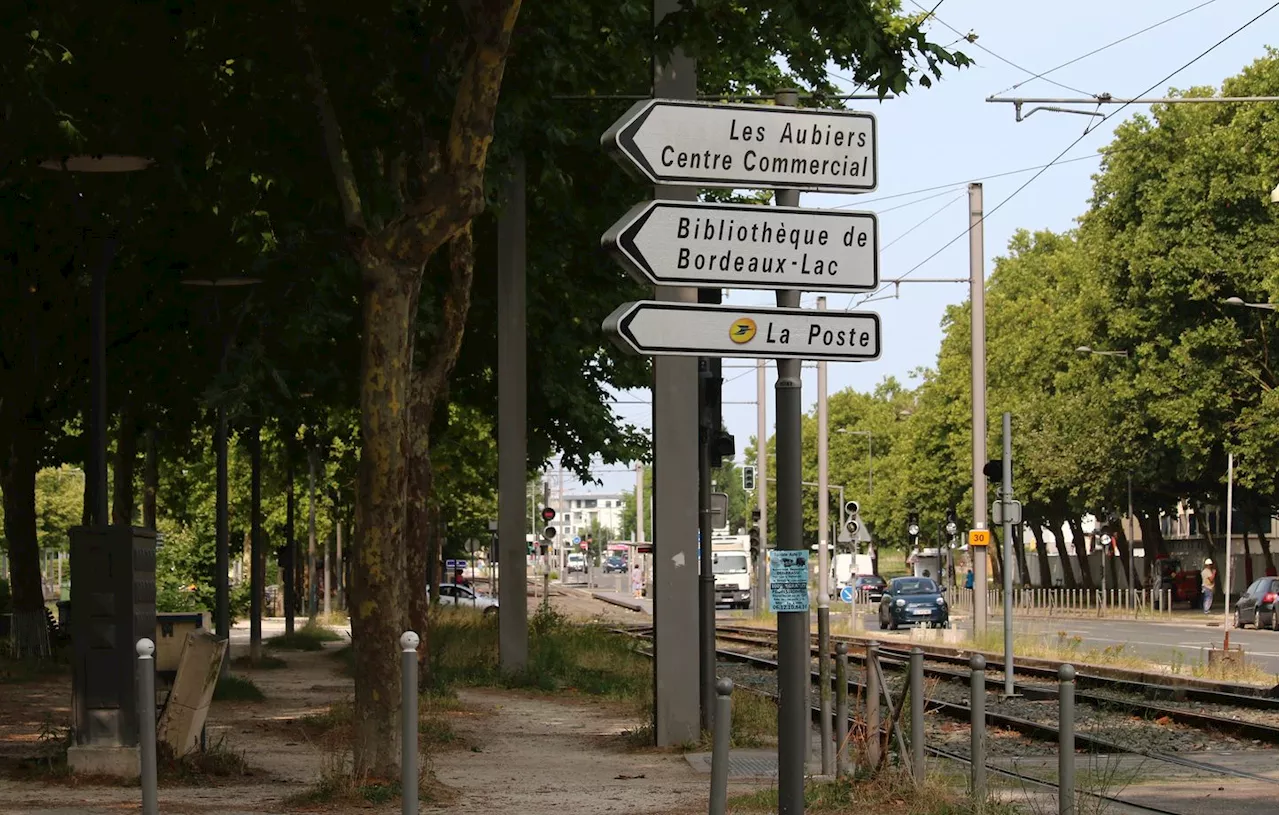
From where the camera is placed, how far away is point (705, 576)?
58.8ft

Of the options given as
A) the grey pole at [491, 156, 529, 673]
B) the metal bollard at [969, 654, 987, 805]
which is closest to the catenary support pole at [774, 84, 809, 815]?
the metal bollard at [969, 654, 987, 805]

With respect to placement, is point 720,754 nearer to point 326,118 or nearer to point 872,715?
point 872,715

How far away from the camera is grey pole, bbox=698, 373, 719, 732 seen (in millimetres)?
17500

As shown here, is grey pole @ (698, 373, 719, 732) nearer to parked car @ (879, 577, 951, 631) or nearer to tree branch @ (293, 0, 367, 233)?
tree branch @ (293, 0, 367, 233)

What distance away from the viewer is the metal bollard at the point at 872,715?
12.6 m

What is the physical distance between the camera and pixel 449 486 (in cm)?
4619

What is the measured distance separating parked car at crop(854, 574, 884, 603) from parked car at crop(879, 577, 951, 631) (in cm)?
2962

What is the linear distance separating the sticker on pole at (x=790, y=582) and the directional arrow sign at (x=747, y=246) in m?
1.05

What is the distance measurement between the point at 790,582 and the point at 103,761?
7596 mm

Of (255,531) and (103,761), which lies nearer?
(103,761)

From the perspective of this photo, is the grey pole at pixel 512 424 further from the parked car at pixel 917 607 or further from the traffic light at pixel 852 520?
the traffic light at pixel 852 520

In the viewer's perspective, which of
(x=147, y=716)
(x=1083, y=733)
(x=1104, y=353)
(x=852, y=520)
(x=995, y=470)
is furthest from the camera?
(x=1104, y=353)

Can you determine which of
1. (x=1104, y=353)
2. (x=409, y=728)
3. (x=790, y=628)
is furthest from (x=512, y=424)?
(x=1104, y=353)

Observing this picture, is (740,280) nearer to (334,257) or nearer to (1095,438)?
(334,257)
